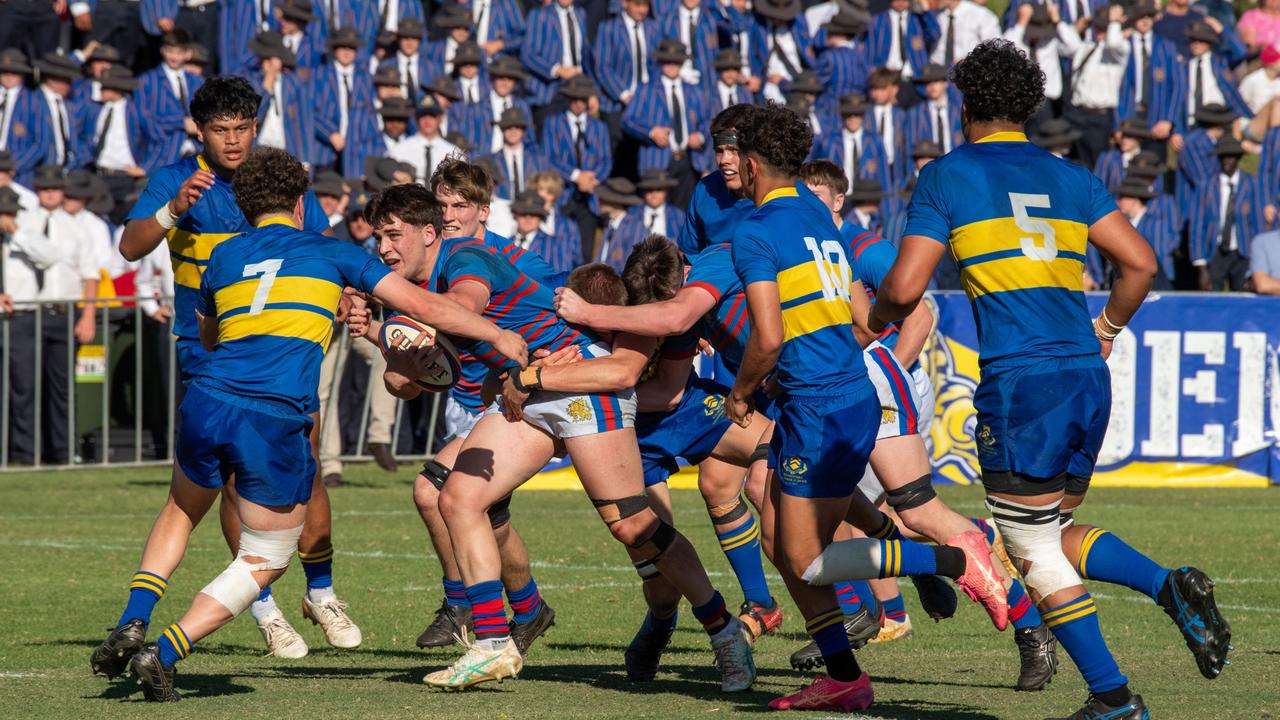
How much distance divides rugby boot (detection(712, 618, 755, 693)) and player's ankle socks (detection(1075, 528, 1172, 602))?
146 centimetres

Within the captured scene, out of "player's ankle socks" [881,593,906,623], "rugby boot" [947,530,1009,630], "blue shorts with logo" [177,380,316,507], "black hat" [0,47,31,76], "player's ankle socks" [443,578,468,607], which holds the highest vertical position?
"black hat" [0,47,31,76]

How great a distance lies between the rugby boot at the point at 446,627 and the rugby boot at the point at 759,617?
50.7 inches

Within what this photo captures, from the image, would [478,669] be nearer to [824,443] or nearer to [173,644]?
[173,644]

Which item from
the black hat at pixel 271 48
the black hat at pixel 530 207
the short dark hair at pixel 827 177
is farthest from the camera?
the black hat at pixel 271 48

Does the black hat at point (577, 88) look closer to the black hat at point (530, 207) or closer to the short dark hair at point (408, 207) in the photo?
the black hat at point (530, 207)

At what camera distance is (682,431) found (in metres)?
8.02

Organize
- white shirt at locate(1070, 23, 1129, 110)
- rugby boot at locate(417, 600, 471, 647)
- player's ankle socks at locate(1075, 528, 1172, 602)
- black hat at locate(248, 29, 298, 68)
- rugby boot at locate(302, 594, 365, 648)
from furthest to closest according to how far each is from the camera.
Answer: white shirt at locate(1070, 23, 1129, 110)
black hat at locate(248, 29, 298, 68)
rugby boot at locate(417, 600, 471, 647)
rugby boot at locate(302, 594, 365, 648)
player's ankle socks at locate(1075, 528, 1172, 602)

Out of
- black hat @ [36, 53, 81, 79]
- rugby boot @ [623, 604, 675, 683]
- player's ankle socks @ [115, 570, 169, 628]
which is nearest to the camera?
player's ankle socks @ [115, 570, 169, 628]

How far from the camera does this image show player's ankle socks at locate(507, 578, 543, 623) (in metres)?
8.04

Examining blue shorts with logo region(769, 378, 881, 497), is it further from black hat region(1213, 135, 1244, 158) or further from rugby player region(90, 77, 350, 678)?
black hat region(1213, 135, 1244, 158)

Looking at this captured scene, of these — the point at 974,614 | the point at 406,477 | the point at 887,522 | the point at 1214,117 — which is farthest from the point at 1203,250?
the point at 887,522

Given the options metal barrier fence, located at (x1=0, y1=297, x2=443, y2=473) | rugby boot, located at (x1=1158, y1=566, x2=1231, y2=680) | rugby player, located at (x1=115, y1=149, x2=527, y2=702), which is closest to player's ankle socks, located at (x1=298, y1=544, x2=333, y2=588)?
rugby player, located at (x1=115, y1=149, x2=527, y2=702)

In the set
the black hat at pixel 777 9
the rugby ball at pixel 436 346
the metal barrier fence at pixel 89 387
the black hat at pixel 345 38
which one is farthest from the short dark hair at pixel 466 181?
the black hat at pixel 777 9

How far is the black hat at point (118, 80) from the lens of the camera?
60.8 ft
